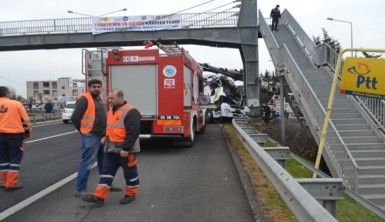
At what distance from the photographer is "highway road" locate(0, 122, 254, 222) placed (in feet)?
24.2

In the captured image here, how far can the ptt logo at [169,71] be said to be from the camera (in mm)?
15102

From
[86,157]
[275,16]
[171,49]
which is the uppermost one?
[275,16]

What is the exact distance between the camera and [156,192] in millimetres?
9078

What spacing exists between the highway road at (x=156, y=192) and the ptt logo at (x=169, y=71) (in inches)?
85.9

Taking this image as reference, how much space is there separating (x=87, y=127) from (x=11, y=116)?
190cm

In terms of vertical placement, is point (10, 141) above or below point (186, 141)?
above

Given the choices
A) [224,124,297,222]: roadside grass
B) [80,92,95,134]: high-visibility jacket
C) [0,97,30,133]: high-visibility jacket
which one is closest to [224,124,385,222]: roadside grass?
[224,124,297,222]: roadside grass

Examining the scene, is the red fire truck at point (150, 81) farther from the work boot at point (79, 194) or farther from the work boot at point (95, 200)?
the work boot at point (95, 200)

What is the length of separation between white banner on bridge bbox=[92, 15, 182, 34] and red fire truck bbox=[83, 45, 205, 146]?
21.9m

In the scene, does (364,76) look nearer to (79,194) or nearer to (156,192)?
(156,192)

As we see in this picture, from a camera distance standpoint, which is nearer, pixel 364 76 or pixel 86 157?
pixel 86 157

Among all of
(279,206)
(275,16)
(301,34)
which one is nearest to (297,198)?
(279,206)

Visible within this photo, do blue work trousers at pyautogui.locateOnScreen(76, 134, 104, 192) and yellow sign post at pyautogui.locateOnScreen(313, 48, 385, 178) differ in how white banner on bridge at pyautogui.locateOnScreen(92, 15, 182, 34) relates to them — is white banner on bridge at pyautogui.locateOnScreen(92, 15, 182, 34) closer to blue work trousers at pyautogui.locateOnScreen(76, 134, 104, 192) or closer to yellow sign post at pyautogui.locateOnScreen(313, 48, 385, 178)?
yellow sign post at pyautogui.locateOnScreen(313, 48, 385, 178)

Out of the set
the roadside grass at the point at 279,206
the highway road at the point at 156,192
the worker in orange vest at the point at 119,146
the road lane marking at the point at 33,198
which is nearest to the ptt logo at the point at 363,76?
the roadside grass at the point at 279,206
